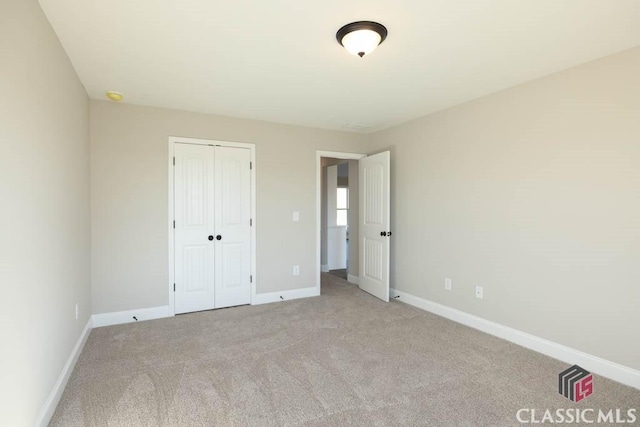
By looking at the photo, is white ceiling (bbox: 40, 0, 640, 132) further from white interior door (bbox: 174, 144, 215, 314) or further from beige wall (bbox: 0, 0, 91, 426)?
white interior door (bbox: 174, 144, 215, 314)

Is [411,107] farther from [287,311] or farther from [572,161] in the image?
[287,311]

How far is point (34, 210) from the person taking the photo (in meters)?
1.83

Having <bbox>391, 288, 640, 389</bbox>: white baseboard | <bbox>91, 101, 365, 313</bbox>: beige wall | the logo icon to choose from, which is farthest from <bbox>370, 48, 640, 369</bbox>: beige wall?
<bbox>91, 101, 365, 313</bbox>: beige wall

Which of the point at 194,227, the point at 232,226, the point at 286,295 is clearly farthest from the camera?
the point at 286,295

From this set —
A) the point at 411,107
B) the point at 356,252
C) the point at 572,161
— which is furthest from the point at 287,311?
the point at 572,161

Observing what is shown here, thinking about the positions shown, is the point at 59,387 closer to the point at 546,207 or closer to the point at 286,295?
the point at 286,295

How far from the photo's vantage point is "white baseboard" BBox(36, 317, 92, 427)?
1.92 meters

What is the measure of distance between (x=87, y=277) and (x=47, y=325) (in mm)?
1459

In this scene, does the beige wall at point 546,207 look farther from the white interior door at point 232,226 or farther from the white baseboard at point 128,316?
the white baseboard at point 128,316

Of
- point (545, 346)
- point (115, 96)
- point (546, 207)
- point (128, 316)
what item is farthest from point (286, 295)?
point (546, 207)

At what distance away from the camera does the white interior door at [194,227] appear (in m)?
3.96

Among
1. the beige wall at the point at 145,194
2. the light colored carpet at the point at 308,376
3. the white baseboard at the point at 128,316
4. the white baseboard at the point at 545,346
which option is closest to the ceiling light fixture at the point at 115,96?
the beige wall at the point at 145,194

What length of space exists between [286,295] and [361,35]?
11.4 ft

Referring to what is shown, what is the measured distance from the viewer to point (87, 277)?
131 inches
